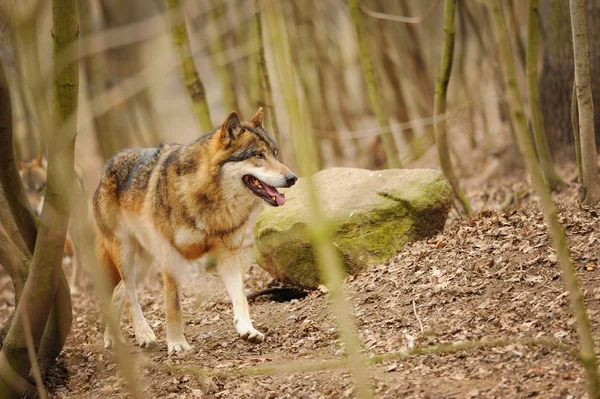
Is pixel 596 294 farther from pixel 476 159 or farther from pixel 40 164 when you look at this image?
pixel 40 164

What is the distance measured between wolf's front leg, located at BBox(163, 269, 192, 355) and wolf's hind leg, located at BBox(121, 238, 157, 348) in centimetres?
38

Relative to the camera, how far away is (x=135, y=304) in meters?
6.64

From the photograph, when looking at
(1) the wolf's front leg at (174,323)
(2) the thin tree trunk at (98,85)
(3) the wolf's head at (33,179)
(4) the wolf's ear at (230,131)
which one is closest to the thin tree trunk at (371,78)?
(4) the wolf's ear at (230,131)

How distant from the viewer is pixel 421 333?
525 centimetres

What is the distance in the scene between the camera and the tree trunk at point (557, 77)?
360 inches

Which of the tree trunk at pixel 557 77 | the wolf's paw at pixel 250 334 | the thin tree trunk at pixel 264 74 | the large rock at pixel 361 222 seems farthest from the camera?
the tree trunk at pixel 557 77

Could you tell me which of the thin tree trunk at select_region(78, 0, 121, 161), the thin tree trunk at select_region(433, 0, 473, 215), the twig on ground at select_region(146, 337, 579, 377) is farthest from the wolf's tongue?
the thin tree trunk at select_region(78, 0, 121, 161)

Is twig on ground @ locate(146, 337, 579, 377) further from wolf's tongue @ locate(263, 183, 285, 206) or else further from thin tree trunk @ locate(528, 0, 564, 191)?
thin tree trunk @ locate(528, 0, 564, 191)

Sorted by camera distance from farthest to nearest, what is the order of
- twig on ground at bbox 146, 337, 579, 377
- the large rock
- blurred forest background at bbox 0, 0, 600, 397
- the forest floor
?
the large rock → the forest floor → twig on ground at bbox 146, 337, 579, 377 → blurred forest background at bbox 0, 0, 600, 397

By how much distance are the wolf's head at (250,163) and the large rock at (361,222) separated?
2.62 ft

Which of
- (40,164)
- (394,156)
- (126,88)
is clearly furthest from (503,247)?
(40,164)

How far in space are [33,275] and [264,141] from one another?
7.66 ft

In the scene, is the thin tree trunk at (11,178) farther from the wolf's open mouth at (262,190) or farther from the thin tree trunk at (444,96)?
the thin tree trunk at (444,96)

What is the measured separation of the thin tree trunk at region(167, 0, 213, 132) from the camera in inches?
329
